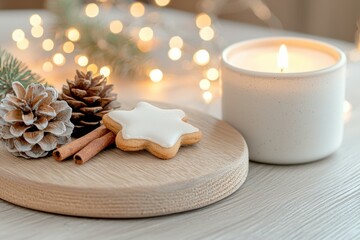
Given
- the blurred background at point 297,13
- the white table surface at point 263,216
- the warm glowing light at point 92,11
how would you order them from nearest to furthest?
1. the white table surface at point 263,216
2. the warm glowing light at point 92,11
3. the blurred background at point 297,13

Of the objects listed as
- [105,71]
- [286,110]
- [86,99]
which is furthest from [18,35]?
[286,110]

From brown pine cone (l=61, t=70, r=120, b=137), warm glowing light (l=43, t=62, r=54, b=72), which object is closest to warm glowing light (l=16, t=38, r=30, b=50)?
warm glowing light (l=43, t=62, r=54, b=72)

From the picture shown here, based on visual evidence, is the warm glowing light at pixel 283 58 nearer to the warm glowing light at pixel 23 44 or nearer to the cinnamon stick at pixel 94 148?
the cinnamon stick at pixel 94 148

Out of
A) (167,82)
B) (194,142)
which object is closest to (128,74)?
(167,82)

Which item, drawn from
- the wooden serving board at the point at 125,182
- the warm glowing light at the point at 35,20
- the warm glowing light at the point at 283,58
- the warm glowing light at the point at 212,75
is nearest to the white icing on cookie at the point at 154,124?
the wooden serving board at the point at 125,182

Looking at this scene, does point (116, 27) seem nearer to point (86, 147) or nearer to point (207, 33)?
point (207, 33)

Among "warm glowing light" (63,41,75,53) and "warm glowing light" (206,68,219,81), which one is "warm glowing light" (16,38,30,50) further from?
"warm glowing light" (206,68,219,81)

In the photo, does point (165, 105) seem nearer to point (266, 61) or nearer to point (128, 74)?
point (266, 61)
